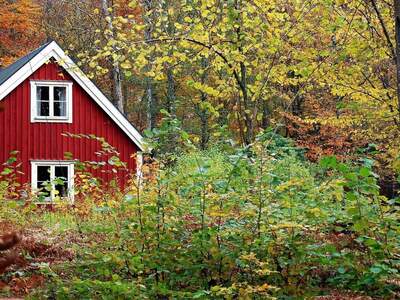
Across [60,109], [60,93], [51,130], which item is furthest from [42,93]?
[51,130]

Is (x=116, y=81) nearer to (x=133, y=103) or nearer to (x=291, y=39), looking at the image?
(x=133, y=103)

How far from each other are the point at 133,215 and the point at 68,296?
1.09m

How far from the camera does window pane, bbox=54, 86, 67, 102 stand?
22.8 m

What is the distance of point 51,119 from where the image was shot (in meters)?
22.7

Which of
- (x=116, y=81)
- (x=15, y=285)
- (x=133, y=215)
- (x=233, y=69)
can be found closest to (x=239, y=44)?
(x=233, y=69)

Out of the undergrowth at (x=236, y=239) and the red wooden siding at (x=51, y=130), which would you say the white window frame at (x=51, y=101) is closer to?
the red wooden siding at (x=51, y=130)

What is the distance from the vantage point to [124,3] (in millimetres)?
37281

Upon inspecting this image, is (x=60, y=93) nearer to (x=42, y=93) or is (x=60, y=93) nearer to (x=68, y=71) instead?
(x=42, y=93)

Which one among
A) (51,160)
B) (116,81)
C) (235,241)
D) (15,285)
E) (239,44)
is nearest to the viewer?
(235,241)

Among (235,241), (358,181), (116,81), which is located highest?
(116,81)

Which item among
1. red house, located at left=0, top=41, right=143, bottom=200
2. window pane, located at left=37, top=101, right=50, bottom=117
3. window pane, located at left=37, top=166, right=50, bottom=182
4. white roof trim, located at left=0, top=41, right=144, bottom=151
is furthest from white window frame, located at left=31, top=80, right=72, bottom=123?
window pane, located at left=37, top=166, right=50, bottom=182

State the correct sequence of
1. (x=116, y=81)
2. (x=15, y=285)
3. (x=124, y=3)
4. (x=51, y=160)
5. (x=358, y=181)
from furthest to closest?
(x=124, y=3) → (x=116, y=81) → (x=51, y=160) → (x=15, y=285) → (x=358, y=181)

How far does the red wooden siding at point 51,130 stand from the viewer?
2205cm

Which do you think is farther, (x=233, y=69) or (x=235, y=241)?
(x=233, y=69)
